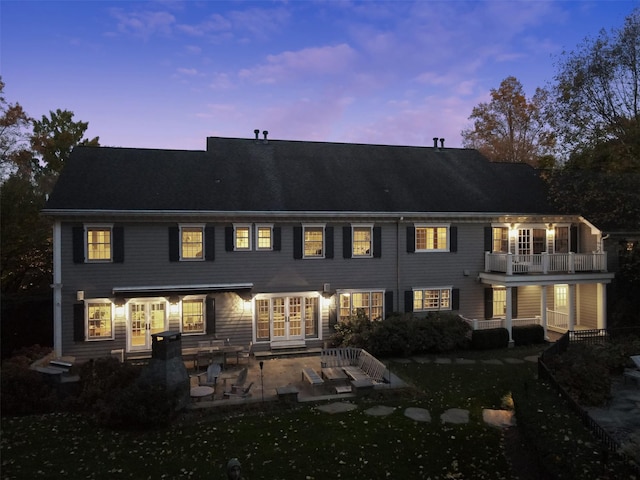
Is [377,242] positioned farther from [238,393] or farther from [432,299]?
[238,393]

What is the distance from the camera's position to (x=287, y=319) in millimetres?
17422

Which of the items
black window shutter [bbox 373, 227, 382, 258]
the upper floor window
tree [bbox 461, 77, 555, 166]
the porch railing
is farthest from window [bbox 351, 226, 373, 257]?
tree [bbox 461, 77, 555, 166]

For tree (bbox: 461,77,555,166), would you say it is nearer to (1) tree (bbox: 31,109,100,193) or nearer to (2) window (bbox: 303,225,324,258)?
(2) window (bbox: 303,225,324,258)

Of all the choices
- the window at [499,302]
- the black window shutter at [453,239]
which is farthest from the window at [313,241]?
the window at [499,302]

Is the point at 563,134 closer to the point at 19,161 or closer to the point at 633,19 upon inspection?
the point at 633,19

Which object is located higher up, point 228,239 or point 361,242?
point 228,239

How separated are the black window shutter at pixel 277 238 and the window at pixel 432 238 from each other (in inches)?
237

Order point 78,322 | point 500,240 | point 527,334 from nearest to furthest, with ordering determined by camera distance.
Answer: point 78,322
point 527,334
point 500,240

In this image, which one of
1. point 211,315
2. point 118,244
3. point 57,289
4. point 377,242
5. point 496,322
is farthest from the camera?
point 377,242

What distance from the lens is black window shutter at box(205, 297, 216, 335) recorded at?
16.4 m

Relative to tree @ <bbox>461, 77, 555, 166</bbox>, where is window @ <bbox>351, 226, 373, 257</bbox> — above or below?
below

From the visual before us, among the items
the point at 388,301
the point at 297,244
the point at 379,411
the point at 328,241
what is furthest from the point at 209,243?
the point at 379,411

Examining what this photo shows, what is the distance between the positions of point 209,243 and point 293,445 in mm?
9851

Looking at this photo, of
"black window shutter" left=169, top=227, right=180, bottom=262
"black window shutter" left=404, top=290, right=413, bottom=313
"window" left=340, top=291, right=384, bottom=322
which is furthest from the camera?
"black window shutter" left=404, top=290, right=413, bottom=313
